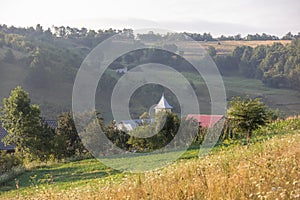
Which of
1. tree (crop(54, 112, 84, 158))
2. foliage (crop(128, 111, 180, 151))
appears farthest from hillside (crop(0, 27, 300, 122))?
foliage (crop(128, 111, 180, 151))

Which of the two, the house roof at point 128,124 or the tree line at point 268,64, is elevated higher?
the tree line at point 268,64

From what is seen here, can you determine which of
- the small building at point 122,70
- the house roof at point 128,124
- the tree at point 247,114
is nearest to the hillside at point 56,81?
the small building at point 122,70

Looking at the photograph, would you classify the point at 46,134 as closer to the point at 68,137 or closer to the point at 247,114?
the point at 68,137

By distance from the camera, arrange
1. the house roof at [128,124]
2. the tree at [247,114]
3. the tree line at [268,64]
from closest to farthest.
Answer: the tree at [247,114] < the house roof at [128,124] < the tree line at [268,64]

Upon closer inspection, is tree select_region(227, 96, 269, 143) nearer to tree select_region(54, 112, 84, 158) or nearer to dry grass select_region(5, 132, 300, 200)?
dry grass select_region(5, 132, 300, 200)

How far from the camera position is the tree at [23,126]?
60.0ft

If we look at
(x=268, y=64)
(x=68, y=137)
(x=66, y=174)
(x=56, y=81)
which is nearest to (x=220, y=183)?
(x=66, y=174)

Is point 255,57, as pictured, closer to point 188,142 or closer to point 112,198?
point 188,142

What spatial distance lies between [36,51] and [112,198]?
231 feet

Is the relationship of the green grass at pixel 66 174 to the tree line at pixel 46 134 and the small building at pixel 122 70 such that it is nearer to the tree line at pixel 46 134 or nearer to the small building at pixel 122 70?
the tree line at pixel 46 134

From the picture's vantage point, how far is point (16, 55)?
72.4 metres

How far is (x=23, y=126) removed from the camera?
18.3 meters

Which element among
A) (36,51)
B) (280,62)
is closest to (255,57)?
(280,62)

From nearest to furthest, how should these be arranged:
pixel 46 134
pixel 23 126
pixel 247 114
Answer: pixel 247 114
pixel 23 126
pixel 46 134
